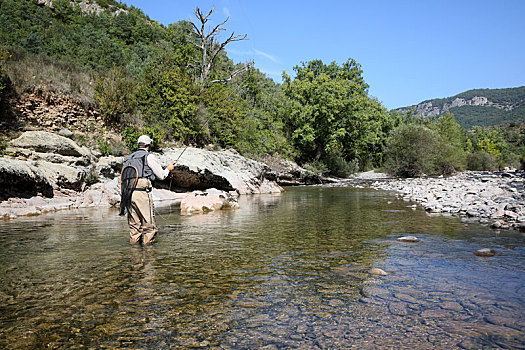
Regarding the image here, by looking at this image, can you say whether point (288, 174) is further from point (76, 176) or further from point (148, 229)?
point (148, 229)

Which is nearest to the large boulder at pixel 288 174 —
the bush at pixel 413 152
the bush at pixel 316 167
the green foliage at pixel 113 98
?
the bush at pixel 316 167

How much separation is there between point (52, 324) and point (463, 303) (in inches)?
166

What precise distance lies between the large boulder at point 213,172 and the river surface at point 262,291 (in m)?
9.29

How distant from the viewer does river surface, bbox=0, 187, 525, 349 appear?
9.77 feet

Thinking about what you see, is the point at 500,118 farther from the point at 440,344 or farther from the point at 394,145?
the point at 440,344

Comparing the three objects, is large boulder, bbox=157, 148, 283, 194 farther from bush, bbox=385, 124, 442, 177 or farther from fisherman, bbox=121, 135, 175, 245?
bush, bbox=385, 124, 442, 177

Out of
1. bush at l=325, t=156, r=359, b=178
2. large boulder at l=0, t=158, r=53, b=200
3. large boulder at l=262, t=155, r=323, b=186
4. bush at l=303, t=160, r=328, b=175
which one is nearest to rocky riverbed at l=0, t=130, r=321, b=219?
large boulder at l=0, t=158, r=53, b=200

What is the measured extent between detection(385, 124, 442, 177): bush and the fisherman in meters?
35.9

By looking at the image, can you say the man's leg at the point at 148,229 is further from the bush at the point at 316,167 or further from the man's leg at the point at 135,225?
the bush at the point at 316,167

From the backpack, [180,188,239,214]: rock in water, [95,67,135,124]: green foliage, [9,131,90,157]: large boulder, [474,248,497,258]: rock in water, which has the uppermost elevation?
[95,67,135,124]: green foliage

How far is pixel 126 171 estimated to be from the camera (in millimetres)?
6711

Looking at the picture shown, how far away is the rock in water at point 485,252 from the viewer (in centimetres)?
571

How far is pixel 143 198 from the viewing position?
662 cm

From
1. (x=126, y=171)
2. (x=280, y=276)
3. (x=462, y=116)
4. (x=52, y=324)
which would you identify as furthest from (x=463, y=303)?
(x=462, y=116)
